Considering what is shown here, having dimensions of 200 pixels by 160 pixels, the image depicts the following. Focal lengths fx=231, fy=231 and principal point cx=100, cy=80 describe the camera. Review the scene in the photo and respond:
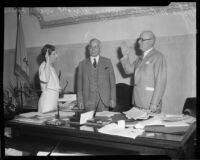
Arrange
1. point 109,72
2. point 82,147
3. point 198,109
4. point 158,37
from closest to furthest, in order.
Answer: point 82,147, point 198,109, point 158,37, point 109,72

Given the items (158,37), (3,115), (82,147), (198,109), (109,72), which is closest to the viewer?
(82,147)

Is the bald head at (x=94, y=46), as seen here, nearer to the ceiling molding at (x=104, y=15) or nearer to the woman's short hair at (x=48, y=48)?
the ceiling molding at (x=104, y=15)

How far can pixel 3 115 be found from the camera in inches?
77.5

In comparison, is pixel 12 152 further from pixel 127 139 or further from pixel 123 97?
pixel 123 97

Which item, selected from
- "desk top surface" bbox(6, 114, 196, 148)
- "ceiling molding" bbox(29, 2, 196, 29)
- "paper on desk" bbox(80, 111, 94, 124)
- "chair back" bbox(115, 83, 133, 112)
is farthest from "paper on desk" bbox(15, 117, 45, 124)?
"ceiling molding" bbox(29, 2, 196, 29)

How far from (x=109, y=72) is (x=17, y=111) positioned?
37.1 inches

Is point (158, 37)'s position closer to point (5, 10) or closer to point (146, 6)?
point (146, 6)

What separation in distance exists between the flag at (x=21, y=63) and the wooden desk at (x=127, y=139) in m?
0.60

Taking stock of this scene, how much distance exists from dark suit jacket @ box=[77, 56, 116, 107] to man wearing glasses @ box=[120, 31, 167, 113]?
0.62 ft

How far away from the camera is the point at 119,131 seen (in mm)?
1489

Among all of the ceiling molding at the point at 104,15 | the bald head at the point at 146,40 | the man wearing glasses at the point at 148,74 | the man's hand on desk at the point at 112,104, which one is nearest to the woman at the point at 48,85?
the ceiling molding at the point at 104,15

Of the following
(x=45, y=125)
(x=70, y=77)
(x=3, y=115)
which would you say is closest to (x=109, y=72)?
(x=70, y=77)

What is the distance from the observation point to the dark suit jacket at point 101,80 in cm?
223

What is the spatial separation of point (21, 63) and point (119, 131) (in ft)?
4.50
